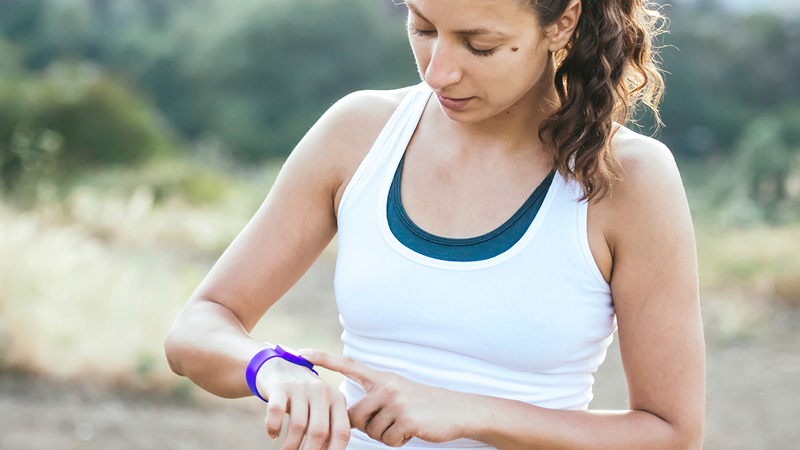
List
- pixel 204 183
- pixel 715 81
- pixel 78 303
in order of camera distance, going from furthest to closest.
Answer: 1. pixel 715 81
2. pixel 204 183
3. pixel 78 303

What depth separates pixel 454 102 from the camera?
1.37 m

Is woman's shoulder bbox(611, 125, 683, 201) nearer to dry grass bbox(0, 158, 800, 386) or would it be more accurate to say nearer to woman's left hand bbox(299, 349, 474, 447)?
woman's left hand bbox(299, 349, 474, 447)

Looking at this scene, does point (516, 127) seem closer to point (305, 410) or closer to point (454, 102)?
point (454, 102)

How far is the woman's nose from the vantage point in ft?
4.29

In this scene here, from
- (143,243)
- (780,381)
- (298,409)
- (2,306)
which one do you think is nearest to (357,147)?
(298,409)

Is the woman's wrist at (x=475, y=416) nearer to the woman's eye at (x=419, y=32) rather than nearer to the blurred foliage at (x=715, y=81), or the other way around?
the woman's eye at (x=419, y=32)

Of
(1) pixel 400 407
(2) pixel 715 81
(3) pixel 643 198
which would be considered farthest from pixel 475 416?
(2) pixel 715 81

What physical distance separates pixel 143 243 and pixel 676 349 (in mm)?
6416

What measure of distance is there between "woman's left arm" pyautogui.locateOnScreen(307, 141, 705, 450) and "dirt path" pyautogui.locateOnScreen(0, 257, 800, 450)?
2757 millimetres

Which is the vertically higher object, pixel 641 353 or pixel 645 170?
pixel 645 170

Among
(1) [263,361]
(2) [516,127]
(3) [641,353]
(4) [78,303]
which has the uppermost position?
(4) [78,303]

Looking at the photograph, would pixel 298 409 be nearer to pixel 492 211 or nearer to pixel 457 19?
pixel 492 211

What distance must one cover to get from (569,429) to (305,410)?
478 mm

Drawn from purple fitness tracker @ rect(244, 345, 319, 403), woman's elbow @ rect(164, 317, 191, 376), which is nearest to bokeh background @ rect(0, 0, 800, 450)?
woman's elbow @ rect(164, 317, 191, 376)
